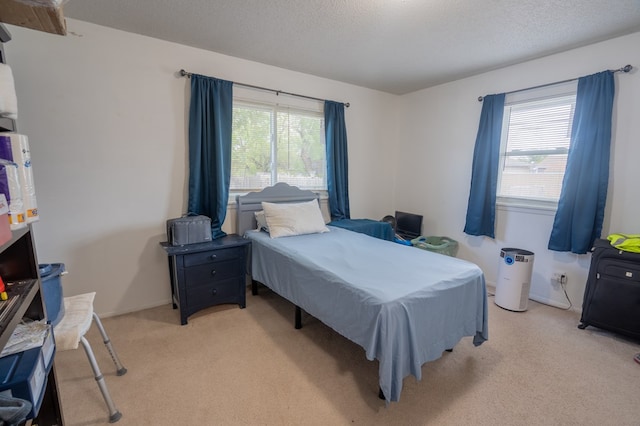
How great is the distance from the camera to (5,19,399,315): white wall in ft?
7.13

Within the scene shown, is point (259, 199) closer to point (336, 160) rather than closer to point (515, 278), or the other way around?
point (336, 160)

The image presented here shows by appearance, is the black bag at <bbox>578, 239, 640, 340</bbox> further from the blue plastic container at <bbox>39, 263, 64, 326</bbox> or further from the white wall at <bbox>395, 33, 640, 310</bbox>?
the blue plastic container at <bbox>39, 263, 64, 326</bbox>

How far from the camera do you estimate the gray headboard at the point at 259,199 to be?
3053 millimetres

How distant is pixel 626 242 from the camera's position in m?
2.20

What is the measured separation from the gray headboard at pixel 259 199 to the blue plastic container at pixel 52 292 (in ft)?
5.50

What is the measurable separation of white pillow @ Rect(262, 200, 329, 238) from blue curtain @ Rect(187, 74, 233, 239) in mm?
490

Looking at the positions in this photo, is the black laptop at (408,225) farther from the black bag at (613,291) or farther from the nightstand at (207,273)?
the nightstand at (207,273)

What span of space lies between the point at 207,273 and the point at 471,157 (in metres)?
3.26

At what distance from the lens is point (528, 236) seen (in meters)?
3.02

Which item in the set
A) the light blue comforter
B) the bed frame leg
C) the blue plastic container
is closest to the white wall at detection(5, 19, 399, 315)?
the blue plastic container

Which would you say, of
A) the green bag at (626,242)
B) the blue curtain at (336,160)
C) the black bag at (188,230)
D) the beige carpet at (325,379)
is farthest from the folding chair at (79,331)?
the green bag at (626,242)

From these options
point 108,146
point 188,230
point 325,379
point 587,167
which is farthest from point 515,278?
point 108,146

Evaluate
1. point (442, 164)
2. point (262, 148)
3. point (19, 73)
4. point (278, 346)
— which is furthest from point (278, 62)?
point (278, 346)

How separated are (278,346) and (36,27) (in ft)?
6.97
